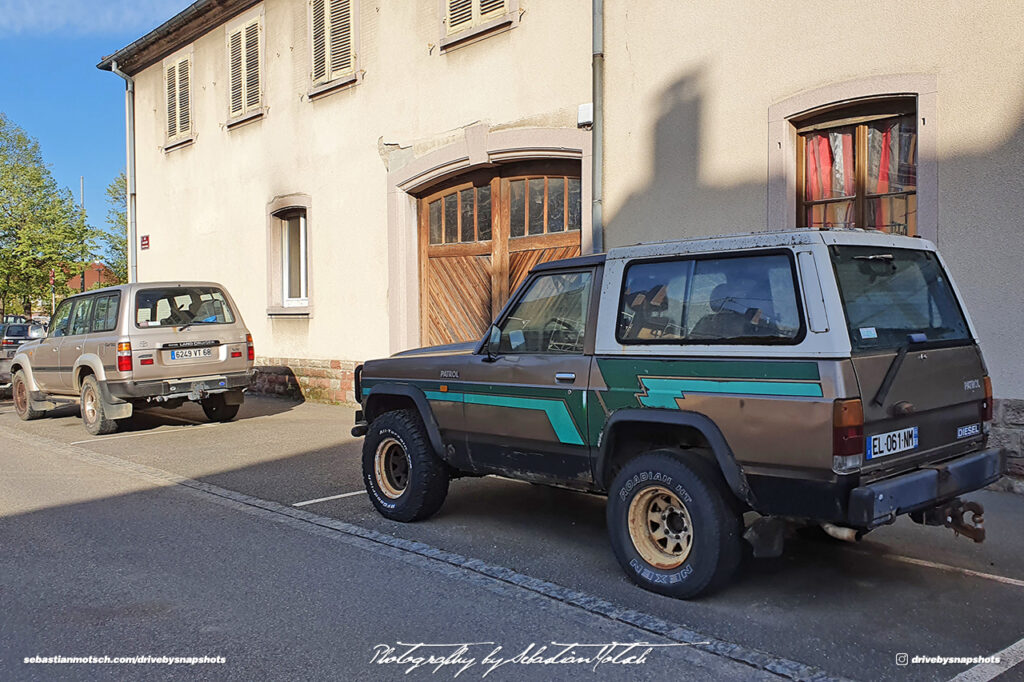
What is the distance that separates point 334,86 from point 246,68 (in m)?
3.31

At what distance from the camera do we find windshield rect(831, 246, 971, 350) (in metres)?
4.24

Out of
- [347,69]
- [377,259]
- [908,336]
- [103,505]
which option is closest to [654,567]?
[908,336]

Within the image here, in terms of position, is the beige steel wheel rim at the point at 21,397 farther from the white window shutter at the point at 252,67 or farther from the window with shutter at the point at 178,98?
the window with shutter at the point at 178,98

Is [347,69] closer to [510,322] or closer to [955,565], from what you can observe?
[510,322]

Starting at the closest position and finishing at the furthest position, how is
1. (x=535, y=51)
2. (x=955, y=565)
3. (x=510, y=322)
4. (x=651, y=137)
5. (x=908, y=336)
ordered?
(x=908, y=336) < (x=955, y=565) < (x=510, y=322) < (x=651, y=137) < (x=535, y=51)

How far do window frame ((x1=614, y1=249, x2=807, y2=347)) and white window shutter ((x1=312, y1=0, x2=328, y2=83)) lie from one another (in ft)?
35.6

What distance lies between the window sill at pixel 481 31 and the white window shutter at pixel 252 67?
549cm

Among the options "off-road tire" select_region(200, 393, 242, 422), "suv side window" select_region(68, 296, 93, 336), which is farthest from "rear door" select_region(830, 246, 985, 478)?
"suv side window" select_region(68, 296, 93, 336)

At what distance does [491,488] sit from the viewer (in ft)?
24.7

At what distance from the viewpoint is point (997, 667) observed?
3709 millimetres

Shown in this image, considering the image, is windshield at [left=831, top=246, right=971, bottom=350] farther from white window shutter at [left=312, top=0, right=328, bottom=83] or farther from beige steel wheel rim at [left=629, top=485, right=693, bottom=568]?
white window shutter at [left=312, top=0, right=328, bottom=83]

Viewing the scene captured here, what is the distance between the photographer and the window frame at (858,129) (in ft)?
25.3

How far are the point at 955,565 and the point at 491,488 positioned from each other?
3.64 meters

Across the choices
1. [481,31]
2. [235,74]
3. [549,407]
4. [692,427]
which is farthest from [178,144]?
[692,427]
